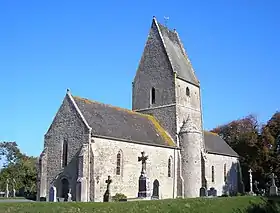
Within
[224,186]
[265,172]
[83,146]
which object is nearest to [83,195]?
[83,146]

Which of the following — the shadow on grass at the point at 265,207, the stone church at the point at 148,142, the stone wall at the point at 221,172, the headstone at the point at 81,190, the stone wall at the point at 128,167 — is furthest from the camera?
the stone wall at the point at 221,172

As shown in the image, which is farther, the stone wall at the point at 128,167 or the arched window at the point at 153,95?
the arched window at the point at 153,95

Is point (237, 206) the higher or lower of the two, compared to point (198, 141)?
lower

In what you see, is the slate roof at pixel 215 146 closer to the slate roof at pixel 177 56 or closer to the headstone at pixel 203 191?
the slate roof at pixel 177 56

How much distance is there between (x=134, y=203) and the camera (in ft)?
67.4

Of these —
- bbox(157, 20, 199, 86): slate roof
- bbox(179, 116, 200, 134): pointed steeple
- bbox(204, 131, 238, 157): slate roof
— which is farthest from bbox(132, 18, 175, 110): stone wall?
bbox(204, 131, 238, 157): slate roof

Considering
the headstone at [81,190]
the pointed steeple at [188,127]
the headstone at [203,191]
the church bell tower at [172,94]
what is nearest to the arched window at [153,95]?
the church bell tower at [172,94]

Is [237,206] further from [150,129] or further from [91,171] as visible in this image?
[150,129]

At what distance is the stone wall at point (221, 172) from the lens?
41806mm

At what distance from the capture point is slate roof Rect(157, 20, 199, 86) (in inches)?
1658

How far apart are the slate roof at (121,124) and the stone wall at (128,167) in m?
0.74

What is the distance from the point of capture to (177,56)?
44.1 meters

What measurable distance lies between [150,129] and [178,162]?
4.42m

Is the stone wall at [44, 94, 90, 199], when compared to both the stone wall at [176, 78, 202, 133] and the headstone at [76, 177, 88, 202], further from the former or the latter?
the stone wall at [176, 78, 202, 133]
